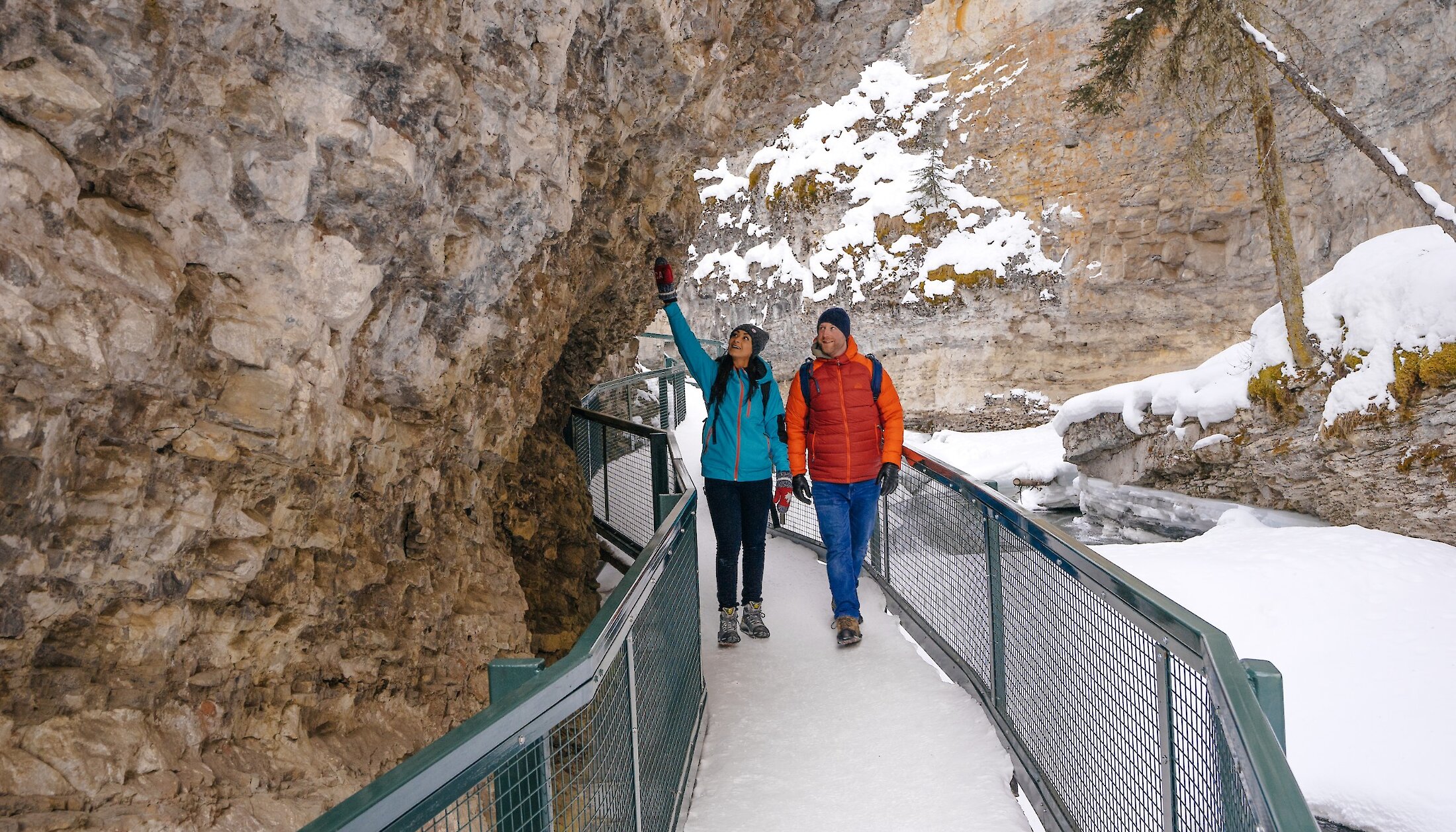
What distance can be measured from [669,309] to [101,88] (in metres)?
3.46

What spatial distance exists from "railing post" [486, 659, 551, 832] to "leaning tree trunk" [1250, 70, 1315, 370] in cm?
1260

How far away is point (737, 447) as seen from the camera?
4.84m

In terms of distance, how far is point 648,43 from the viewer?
5.22m

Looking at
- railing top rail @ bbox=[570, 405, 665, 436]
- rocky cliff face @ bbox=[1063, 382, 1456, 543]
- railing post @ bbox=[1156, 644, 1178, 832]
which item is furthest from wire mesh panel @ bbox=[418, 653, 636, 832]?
rocky cliff face @ bbox=[1063, 382, 1456, 543]

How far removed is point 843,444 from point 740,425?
617 millimetres

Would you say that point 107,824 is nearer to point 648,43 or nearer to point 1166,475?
point 648,43

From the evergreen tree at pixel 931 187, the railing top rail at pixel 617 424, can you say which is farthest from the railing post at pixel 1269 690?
the evergreen tree at pixel 931 187

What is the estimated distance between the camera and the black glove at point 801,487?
482 centimetres

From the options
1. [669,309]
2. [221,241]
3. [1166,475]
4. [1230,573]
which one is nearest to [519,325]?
[669,309]

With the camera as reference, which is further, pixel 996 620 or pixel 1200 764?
pixel 996 620

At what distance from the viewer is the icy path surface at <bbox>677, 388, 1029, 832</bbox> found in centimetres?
333

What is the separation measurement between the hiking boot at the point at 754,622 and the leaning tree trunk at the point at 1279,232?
999 cm

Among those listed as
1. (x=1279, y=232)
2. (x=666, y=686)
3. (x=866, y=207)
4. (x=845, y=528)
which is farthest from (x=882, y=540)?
(x=866, y=207)

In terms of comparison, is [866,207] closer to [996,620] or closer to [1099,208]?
[1099,208]
